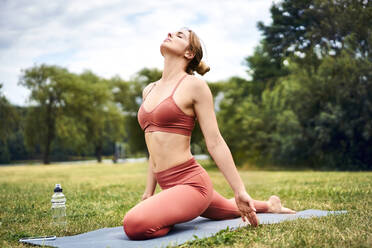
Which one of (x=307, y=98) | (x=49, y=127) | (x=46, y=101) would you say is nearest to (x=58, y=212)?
(x=307, y=98)

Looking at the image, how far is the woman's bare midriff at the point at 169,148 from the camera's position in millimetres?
3365

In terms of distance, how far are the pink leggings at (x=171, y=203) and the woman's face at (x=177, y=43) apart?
1075 mm

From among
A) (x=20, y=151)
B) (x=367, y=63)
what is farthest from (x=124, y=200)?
(x=20, y=151)

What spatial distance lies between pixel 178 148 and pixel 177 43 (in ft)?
3.36

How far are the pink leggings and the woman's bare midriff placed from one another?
57 millimetres

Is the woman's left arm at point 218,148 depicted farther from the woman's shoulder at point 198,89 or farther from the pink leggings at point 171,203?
the pink leggings at point 171,203

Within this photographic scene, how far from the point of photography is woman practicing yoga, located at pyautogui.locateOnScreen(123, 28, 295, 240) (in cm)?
319

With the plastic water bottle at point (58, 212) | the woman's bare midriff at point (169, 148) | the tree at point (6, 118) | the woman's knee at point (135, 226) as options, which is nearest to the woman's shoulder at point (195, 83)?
the woman's bare midriff at point (169, 148)

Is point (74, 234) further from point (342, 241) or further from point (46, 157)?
point (46, 157)

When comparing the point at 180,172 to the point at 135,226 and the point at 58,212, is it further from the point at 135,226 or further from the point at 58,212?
the point at 58,212

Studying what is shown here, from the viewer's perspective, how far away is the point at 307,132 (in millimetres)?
18656

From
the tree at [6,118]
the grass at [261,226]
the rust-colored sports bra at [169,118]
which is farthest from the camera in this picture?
the tree at [6,118]

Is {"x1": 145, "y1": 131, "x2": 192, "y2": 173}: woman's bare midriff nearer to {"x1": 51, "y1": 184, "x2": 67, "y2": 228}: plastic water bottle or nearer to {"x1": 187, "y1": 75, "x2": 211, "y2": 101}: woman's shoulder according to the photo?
{"x1": 187, "y1": 75, "x2": 211, "y2": 101}: woman's shoulder

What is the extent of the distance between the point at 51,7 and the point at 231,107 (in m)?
14.9
